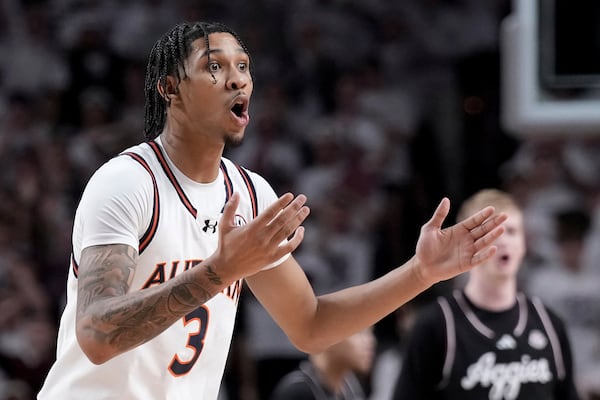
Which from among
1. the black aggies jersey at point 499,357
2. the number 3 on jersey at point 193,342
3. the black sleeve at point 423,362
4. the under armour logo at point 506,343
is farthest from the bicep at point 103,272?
the under armour logo at point 506,343

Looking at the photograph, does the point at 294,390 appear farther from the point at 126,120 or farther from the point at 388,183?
the point at 126,120

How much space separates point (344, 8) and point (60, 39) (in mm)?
2698

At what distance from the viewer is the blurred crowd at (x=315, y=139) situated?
26.3 feet

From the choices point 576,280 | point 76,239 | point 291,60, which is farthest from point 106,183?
point 291,60

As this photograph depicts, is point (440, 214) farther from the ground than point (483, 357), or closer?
farther from the ground

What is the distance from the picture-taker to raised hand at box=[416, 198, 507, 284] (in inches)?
128

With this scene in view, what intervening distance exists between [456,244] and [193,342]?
2.84ft

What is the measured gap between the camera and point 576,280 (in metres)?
7.07

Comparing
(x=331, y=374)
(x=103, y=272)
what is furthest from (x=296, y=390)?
(x=103, y=272)

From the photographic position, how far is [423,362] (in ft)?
15.7

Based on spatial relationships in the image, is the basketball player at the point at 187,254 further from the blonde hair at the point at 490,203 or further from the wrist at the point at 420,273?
the blonde hair at the point at 490,203

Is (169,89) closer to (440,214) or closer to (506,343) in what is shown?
(440,214)

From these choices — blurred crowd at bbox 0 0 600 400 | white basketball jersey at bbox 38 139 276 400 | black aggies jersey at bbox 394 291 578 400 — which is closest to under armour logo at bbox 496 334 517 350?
black aggies jersey at bbox 394 291 578 400

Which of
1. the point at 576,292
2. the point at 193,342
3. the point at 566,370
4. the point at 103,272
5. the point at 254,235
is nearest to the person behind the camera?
the point at 254,235
